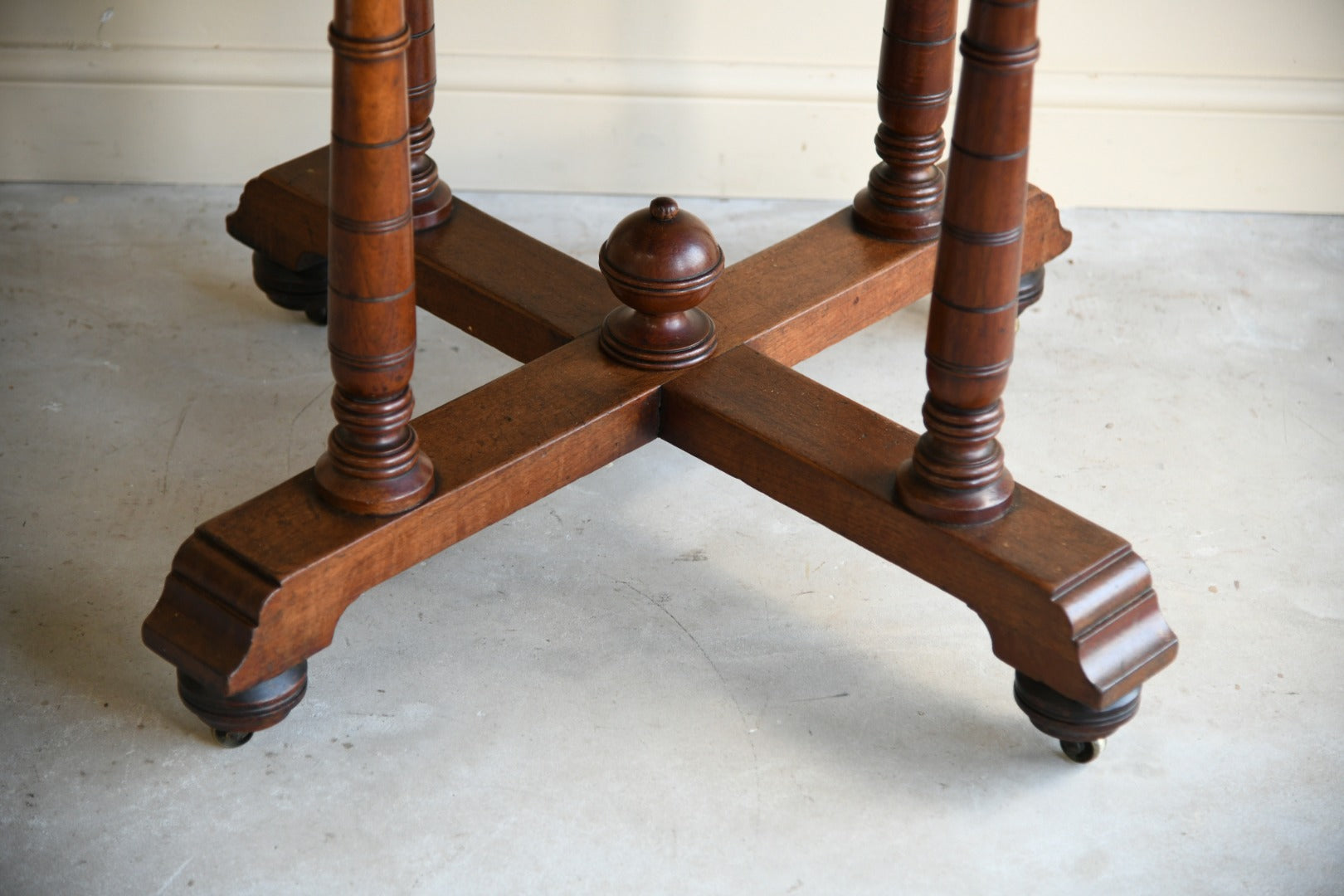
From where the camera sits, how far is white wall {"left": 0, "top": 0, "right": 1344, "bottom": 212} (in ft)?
6.15

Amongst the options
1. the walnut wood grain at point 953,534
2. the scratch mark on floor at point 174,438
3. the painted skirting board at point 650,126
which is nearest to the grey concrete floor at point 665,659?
the scratch mark on floor at point 174,438

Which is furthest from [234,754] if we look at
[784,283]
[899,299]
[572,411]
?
[899,299]

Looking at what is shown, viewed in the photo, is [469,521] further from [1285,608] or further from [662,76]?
[662,76]

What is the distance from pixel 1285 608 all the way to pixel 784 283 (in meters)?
0.50

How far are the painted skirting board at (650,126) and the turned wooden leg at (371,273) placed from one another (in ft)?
2.75

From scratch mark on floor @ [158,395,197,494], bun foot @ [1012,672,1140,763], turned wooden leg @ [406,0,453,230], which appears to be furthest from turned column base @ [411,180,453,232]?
bun foot @ [1012,672,1140,763]

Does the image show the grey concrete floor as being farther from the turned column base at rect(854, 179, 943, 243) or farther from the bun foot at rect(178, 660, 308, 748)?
the turned column base at rect(854, 179, 943, 243)

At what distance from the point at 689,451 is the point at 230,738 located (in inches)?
16.3

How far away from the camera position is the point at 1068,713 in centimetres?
116

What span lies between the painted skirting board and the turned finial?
0.65 metres

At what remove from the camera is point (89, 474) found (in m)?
1.46

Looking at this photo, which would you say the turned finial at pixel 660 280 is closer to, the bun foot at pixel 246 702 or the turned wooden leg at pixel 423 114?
the turned wooden leg at pixel 423 114

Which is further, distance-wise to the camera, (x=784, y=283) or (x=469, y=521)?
(x=784, y=283)

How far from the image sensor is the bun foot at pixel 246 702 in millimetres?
1144
